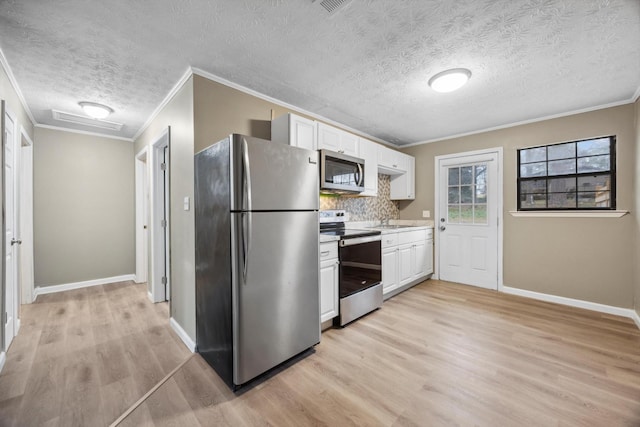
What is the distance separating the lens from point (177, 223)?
8.71 feet

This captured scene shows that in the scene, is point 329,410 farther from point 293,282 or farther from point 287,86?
point 287,86

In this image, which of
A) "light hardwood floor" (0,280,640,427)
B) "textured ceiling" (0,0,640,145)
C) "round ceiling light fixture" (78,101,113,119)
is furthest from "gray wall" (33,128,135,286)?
"light hardwood floor" (0,280,640,427)

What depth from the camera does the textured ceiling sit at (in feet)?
5.34

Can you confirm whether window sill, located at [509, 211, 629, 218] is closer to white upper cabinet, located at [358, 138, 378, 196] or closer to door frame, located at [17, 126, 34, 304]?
white upper cabinet, located at [358, 138, 378, 196]

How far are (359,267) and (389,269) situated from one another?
2.46 feet

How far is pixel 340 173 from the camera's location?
3.07 metres

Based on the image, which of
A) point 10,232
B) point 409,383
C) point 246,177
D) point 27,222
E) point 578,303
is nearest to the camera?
point 246,177

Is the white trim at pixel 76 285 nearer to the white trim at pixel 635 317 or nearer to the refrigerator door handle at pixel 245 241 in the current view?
the refrigerator door handle at pixel 245 241

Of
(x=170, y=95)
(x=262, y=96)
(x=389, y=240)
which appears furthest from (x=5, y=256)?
(x=389, y=240)

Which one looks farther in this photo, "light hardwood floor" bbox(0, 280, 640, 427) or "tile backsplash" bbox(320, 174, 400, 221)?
"tile backsplash" bbox(320, 174, 400, 221)

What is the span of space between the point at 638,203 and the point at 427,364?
2840mm

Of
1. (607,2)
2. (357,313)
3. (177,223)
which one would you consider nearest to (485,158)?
(607,2)

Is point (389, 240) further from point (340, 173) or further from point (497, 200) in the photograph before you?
point (497, 200)

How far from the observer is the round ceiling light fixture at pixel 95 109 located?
297 centimetres
